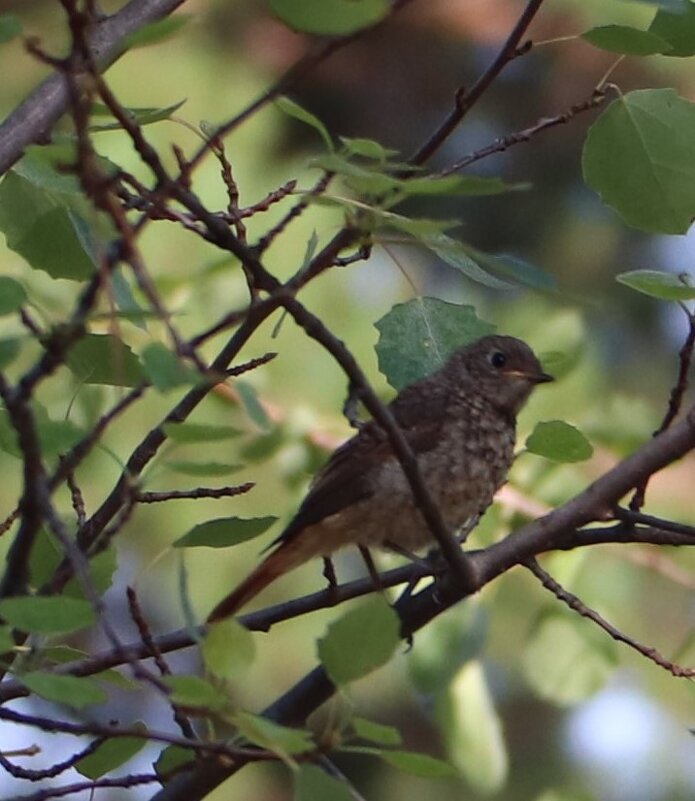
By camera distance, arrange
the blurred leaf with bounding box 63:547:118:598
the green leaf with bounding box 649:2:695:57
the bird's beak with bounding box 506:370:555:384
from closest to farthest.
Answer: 1. the blurred leaf with bounding box 63:547:118:598
2. the green leaf with bounding box 649:2:695:57
3. the bird's beak with bounding box 506:370:555:384

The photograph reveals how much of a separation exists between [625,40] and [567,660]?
1527 mm

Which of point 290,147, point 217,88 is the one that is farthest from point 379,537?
point 290,147

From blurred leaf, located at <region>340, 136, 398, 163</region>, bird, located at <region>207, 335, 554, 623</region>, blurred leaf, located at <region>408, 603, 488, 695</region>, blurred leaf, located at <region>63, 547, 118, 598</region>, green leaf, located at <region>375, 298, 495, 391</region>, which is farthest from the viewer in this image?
bird, located at <region>207, 335, 554, 623</region>

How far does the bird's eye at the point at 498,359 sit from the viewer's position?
3874 millimetres

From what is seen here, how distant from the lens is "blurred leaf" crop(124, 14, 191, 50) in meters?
1.55

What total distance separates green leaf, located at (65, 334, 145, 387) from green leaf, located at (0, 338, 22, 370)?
36 cm

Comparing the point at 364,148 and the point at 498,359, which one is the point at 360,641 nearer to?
the point at 364,148

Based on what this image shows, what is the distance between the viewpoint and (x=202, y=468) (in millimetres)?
1651

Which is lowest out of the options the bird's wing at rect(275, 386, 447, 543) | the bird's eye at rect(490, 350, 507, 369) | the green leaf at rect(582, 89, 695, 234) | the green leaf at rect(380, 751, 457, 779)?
the green leaf at rect(380, 751, 457, 779)

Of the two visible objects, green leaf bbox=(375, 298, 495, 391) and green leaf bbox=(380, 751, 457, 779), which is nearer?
green leaf bbox=(380, 751, 457, 779)

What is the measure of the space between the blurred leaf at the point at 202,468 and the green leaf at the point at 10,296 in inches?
9.2

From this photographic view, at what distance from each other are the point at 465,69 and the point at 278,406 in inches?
210

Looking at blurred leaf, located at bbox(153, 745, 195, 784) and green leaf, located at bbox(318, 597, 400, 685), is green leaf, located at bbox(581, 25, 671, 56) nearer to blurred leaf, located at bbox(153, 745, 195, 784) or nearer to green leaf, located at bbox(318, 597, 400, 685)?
green leaf, located at bbox(318, 597, 400, 685)

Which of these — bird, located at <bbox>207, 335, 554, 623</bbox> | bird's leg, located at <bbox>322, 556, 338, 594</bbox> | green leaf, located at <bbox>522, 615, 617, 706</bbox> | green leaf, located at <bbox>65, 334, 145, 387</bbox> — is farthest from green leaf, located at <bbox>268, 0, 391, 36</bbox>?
green leaf, located at <bbox>522, 615, 617, 706</bbox>
